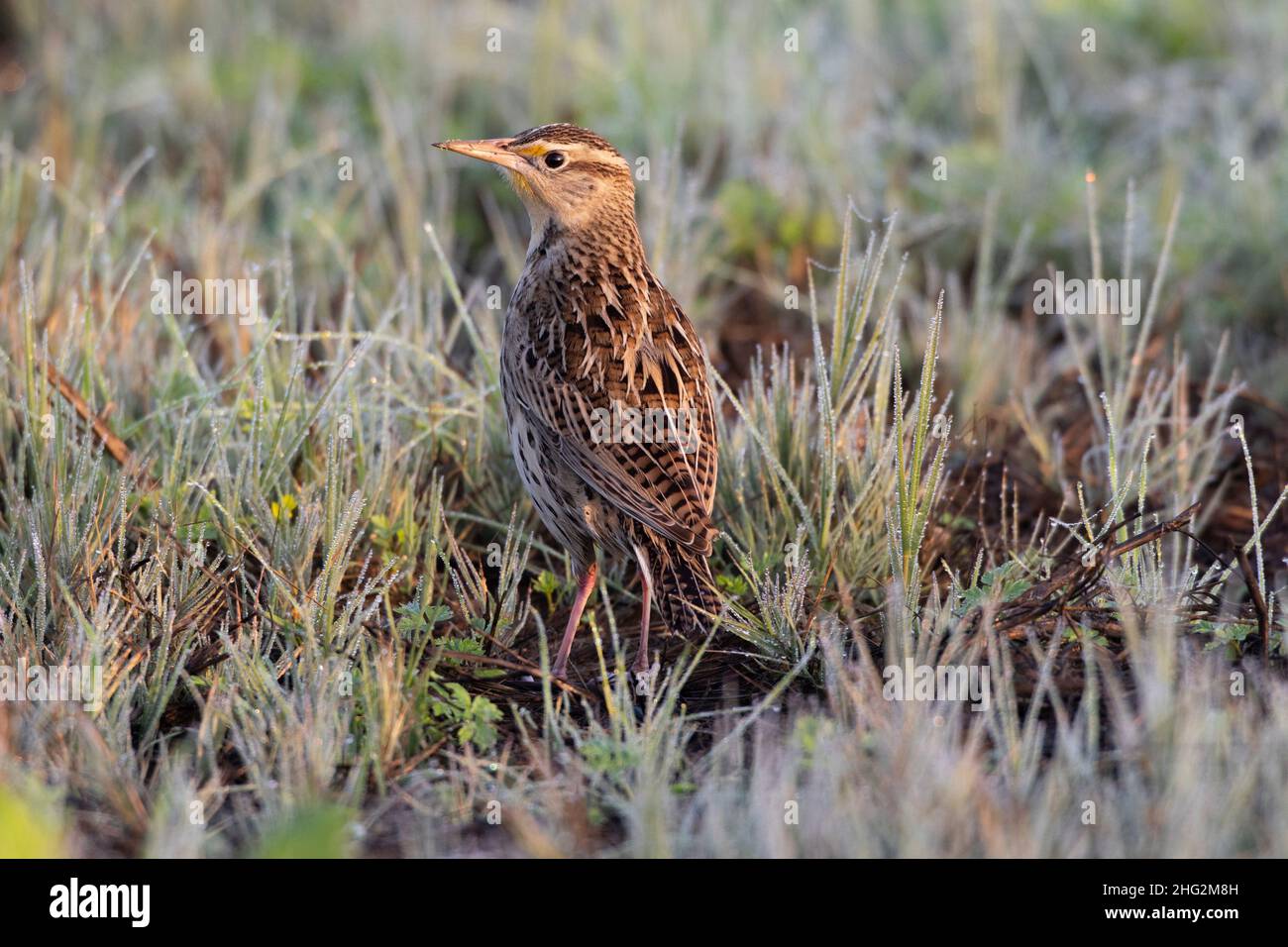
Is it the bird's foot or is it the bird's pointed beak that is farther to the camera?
the bird's pointed beak

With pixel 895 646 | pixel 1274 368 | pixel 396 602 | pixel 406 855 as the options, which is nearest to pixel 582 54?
pixel 1274 368

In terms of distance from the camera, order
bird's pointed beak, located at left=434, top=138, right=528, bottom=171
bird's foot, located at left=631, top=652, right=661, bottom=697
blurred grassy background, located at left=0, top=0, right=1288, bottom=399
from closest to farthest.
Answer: bird's foot, located at left=631, top=652, right=661, bottom=697 → bird's pointed beak, located at left=434, top=138, right=528, bottom=171 → blurred grassy background, located at left=0, top=0, right=1288, bottom=399

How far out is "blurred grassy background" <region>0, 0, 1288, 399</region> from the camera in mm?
7105

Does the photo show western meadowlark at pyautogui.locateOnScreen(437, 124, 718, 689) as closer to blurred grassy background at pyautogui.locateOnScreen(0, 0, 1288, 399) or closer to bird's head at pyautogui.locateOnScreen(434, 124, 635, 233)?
bird's head at pyautogui.locateOnScreen(434, 124, 635, 233)

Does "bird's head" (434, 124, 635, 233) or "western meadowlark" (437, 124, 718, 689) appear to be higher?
"bird's head" (434, 124, 635, 233)

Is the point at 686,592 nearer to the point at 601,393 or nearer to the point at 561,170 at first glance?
the point at 601,393

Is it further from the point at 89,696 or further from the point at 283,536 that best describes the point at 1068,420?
the point at 89,696

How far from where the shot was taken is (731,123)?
26.1ft

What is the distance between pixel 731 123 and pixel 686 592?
407cm

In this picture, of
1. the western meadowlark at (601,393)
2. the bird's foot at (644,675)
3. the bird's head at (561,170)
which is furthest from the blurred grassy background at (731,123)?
the bird's foot at (644,675)

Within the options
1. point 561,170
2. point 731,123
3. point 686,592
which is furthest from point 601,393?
point 731,123

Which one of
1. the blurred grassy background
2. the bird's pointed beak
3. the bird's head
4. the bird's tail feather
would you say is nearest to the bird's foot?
the bird's tail feather

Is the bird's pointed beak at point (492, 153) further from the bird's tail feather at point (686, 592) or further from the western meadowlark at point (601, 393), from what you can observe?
the bird's tail feather at point (686, 592)

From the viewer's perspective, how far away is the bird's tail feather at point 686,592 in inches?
174
